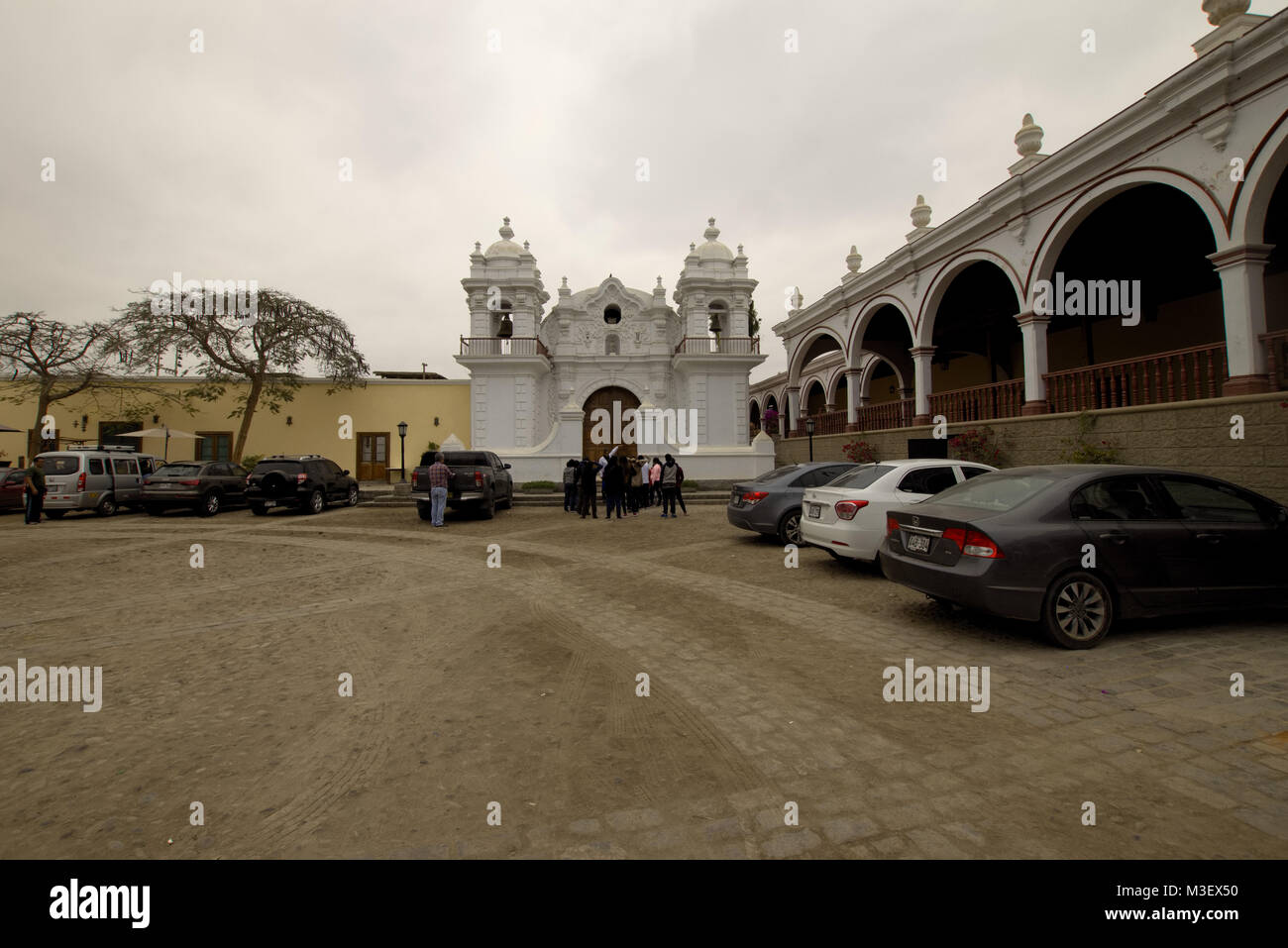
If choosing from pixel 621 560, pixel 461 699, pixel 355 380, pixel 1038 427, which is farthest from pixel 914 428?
pixel 355 380

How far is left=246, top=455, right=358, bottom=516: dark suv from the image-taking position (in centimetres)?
1554

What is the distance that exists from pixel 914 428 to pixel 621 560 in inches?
397

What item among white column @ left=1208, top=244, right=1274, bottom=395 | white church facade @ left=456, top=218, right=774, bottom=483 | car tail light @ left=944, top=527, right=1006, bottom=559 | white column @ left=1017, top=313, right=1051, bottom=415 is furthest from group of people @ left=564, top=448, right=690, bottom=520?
white column @ left=1208, top=244, right=1274, bottom=395

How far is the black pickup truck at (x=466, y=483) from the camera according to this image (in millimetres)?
14141

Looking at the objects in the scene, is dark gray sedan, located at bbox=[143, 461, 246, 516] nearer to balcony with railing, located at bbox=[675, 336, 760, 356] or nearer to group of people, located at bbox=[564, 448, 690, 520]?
group of people, located at bbox=[564, 448, 690, 520]

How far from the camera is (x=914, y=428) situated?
15.1 metres

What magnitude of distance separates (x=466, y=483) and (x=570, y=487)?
313cm

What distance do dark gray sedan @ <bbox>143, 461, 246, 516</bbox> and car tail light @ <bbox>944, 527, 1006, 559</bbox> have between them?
1851 centimetres

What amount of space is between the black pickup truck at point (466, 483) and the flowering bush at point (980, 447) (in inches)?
446

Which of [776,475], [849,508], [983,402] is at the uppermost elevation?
[983,402]

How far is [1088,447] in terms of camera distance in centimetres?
998

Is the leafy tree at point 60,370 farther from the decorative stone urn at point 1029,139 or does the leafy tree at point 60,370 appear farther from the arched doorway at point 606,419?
the decorative stone urn at point 1029,139

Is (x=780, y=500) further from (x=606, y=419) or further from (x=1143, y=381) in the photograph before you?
(x=606, y=419)

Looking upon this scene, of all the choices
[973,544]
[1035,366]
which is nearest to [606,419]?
[1035,366]
